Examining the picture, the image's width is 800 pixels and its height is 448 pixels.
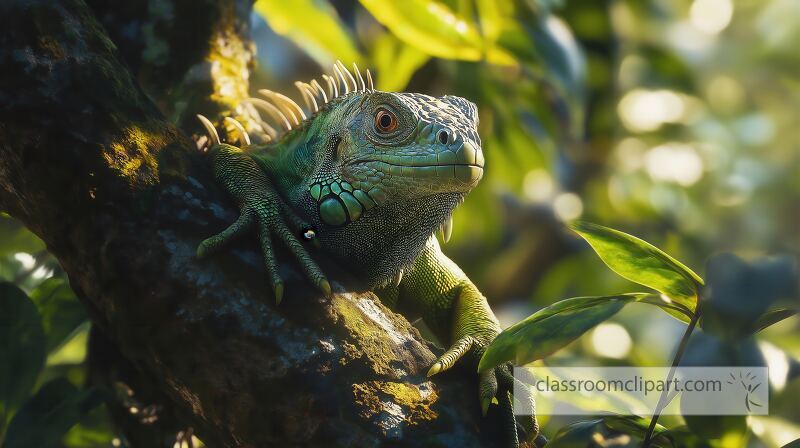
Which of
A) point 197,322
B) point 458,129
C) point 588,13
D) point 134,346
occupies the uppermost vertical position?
point 588,13

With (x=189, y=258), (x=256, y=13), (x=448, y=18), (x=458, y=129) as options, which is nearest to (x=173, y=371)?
(x=189, y=258)

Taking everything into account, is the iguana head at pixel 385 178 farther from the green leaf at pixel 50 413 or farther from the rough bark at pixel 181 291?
the green leaf at pixel 50 413

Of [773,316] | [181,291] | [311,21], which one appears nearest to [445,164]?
[181,291]

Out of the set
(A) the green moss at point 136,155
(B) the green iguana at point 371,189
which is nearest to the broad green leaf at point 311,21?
(B) the green iguana at point 371,189

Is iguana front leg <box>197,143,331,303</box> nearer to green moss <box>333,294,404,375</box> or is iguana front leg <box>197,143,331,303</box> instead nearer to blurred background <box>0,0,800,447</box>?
green moss <box>333,294,404,375</box>

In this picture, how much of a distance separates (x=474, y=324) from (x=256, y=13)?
252 centimetres

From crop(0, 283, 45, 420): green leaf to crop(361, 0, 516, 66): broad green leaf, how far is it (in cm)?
194

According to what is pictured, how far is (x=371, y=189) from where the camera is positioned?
8.30 feet

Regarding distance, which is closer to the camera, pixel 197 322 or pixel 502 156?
pixel 197 322

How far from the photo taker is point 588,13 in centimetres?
460

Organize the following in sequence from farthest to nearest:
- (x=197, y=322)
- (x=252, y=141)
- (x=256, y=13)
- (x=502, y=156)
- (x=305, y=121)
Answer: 1. (x=502, y=156)
2. (x=256, y=13)
3. (x=252, y=141)
4. (x=305, y=121)
5. (x=197, y=322)

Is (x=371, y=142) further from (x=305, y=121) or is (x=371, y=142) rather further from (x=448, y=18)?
(x=448, y=18)

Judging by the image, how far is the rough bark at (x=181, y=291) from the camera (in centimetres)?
212

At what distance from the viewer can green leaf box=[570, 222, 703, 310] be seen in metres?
2.05
